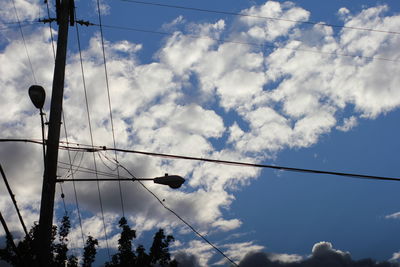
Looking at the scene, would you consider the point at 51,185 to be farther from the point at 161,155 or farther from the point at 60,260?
the point at 60,260

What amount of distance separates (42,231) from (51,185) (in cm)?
91

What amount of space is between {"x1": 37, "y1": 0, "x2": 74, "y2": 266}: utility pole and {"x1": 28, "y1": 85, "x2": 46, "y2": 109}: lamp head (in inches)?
8.4

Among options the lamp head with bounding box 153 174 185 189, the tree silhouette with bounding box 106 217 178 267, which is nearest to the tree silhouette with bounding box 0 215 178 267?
the tree silhouette with bounding box 106 217 178 267

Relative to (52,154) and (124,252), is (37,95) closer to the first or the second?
(52,154)

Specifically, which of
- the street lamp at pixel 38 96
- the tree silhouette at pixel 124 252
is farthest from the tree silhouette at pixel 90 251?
the street lamp at pixel 38 96

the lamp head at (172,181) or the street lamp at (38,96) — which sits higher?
the street lamp at (38,96)

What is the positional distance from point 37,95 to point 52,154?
1.26m

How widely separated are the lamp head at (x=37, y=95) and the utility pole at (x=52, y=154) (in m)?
0.21

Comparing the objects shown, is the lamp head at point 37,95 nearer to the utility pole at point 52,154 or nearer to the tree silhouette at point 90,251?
the utility pole at point 52,154

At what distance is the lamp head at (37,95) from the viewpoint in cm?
725

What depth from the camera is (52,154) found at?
283 inches

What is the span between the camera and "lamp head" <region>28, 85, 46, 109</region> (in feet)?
23.8

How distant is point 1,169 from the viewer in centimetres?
662

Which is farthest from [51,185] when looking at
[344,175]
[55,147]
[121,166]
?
[344,175]
